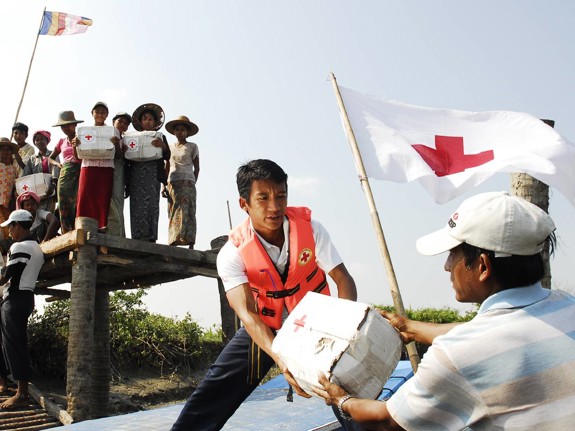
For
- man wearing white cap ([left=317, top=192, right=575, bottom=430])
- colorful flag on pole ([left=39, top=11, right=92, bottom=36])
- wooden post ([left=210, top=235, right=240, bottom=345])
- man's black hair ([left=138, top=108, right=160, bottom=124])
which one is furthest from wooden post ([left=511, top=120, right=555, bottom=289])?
colorful flag on pole ([left=39, top=11, right=92, bottom=36])

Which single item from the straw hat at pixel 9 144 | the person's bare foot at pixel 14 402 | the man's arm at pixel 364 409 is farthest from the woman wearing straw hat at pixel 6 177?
the man's arm at pixel 364 409

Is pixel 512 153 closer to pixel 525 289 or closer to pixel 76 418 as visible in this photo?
pixel 525 289

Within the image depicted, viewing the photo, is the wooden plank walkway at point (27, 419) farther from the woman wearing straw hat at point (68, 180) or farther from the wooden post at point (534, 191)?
the wooden post at point (534, 191)

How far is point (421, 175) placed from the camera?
4246 millimetres

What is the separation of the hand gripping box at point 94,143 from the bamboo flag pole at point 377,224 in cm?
309

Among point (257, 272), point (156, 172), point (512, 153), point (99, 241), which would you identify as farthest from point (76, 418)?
point (512, 153)

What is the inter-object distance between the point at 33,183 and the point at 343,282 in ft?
18.0

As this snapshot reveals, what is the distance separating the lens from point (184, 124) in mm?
7387

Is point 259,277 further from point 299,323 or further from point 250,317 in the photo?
point 299,323

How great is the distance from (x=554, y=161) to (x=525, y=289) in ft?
8.32

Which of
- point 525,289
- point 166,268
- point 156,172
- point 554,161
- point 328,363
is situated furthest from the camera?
point 166,268

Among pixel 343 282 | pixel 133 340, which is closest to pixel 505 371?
pixel 343 282

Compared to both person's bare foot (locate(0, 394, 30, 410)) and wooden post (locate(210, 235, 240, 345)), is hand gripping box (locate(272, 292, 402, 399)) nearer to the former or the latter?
person's bare foot (locate(0, 394, 30, 410))

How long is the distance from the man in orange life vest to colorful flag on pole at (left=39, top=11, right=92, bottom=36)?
354 inches
